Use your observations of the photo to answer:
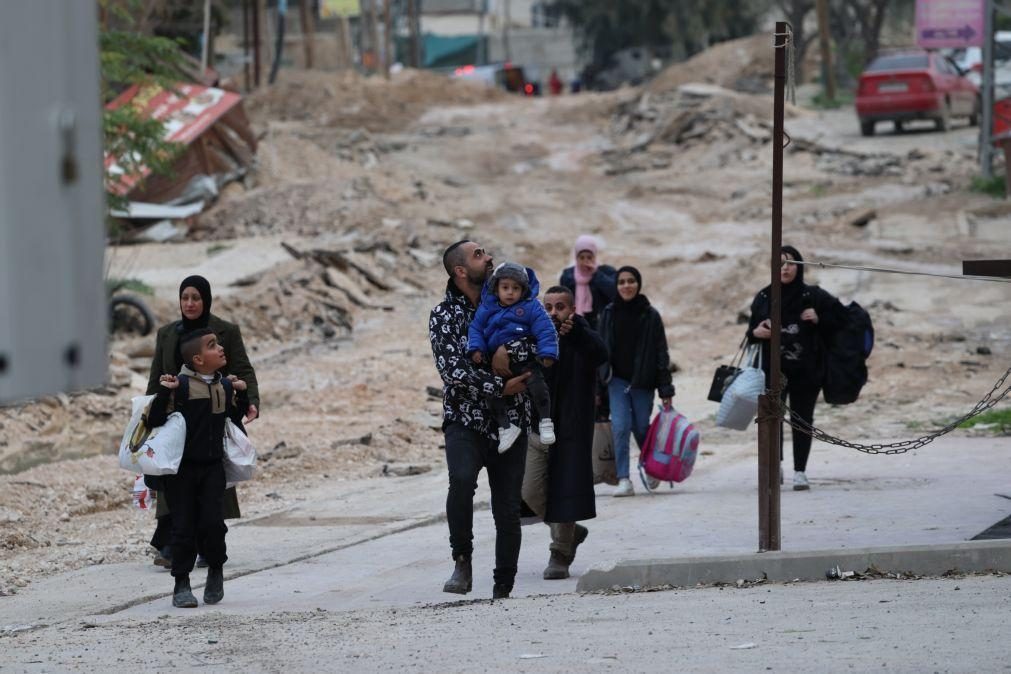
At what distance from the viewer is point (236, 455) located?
8016 millimetres

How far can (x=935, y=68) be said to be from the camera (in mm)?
32938

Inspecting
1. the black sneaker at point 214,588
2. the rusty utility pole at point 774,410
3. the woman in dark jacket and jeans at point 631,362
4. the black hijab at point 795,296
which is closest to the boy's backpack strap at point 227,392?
the black sneaker at point 214,588

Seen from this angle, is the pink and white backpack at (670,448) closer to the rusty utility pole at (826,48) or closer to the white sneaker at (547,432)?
the white sneaker at (547,432)

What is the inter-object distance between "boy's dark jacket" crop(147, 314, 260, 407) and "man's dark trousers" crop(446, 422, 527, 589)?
151 centimetres

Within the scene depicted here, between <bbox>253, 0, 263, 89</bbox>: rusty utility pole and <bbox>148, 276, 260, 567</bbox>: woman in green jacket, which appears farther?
<bbox>253, 0, 263, 89</bbox>: rusty utility pole

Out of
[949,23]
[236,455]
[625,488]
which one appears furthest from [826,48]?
[236,455]

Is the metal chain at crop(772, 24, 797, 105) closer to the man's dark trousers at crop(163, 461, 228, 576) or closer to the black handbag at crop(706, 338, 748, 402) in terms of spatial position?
the black handbag at crop(706, 338, 748, 402)

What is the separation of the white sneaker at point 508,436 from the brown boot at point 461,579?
63 cm

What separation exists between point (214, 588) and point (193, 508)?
432mm

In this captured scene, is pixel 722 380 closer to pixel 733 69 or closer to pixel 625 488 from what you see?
pixel 625 488

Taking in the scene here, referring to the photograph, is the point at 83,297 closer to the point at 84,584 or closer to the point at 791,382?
the point at 84,584

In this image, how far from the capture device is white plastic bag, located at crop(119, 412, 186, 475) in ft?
25.2

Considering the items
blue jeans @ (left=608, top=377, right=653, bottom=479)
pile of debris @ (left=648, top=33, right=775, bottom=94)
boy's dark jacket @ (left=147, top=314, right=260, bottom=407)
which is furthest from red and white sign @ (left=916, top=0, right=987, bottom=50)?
boy's dark jacket @ (left=147, top=314, right=260, bottom=407)

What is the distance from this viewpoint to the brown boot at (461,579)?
306 inches
